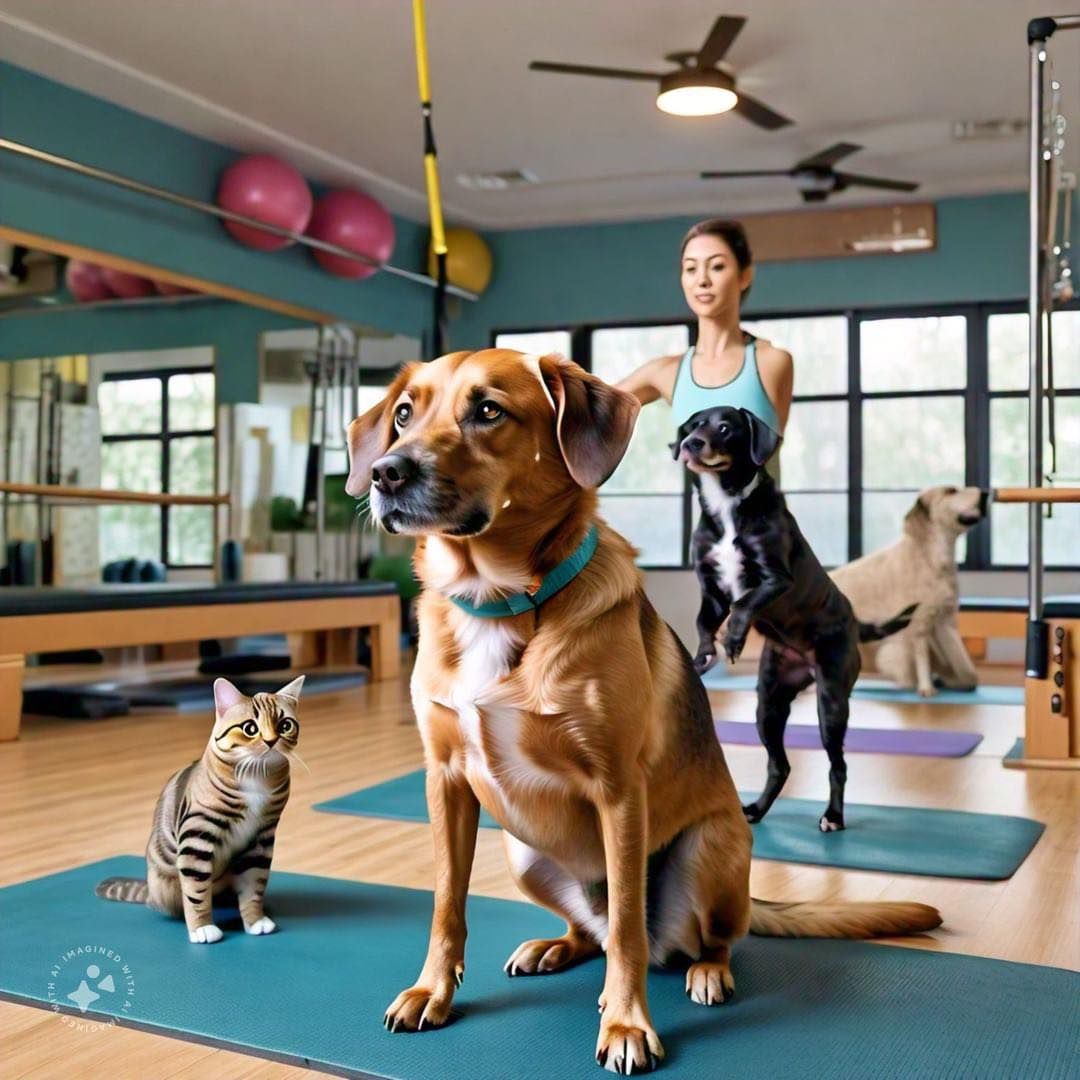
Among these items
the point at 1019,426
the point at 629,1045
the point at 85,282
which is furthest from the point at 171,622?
the point at 1019,426

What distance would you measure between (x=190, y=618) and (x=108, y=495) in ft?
4.66

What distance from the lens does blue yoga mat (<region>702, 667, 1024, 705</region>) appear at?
5766 millimetres

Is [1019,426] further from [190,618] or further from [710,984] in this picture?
[710,984]

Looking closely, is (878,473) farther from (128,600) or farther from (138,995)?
(138,995)

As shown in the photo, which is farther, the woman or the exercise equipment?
the exercise equipment

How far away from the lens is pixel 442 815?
169 cm

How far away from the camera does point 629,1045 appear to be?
1522 millimetres

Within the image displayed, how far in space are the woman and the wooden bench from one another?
2722 mm

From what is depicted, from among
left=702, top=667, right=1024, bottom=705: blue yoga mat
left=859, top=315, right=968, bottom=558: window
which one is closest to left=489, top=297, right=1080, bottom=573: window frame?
left=859, top=315, right=968, bottom=558: window

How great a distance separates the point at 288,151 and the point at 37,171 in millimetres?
1763

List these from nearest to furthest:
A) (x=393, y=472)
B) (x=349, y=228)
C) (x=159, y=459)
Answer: (x=393, y=472), (x=159, y=459), (x=349, y=228)

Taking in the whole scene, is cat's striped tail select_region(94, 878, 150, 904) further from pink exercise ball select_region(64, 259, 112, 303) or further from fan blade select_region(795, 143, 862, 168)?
fan blade select_region(795, 143, 862, 168)

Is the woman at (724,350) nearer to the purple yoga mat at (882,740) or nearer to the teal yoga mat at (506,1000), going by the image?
the teal yoga mat at (506,1000)

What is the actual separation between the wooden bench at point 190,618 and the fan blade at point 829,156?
10.5 ft
